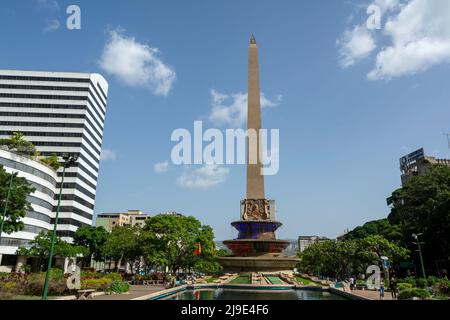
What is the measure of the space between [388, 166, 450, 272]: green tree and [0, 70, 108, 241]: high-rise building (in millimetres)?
57878

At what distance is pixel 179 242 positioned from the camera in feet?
139

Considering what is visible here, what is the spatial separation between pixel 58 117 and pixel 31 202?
24.0 meters

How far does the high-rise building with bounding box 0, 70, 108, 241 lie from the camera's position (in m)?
66.7

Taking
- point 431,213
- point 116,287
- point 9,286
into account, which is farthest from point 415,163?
point 9,286

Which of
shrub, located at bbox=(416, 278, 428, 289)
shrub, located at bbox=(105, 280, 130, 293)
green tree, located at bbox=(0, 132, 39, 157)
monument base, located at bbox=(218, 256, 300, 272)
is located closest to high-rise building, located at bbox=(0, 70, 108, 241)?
green tree, located at bbox=(0, 132, 39, 157)

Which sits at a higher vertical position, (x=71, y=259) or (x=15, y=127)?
A: (x=15, y=127)

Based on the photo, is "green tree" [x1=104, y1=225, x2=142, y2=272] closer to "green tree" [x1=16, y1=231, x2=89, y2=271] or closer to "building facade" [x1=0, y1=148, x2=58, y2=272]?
"green tree" [x1=16, y1=231, x2=89, y2=271]

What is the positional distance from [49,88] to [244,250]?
52807 millimetres

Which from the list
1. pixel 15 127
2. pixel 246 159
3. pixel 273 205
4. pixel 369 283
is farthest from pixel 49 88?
pixel 369 283

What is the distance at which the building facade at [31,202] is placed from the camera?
153 feet

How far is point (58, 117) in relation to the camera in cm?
6856

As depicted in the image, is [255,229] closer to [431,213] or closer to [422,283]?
[431,213]

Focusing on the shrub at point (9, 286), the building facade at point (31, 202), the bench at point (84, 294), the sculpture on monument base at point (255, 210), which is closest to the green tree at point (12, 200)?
the shrub at point (9, 286)
